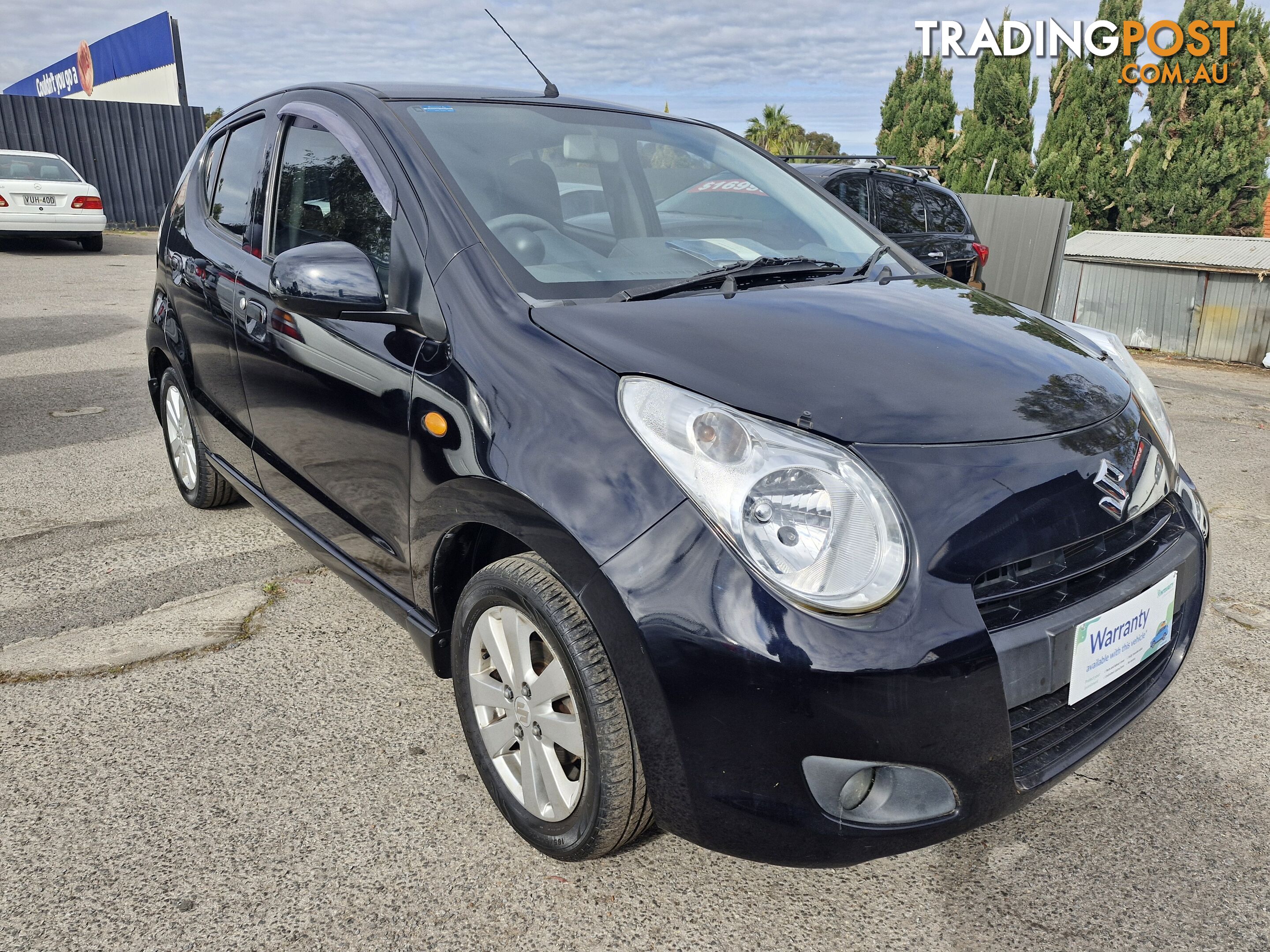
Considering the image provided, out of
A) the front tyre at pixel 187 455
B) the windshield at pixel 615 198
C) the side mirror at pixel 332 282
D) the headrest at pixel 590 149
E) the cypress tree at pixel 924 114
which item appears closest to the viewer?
the side mirror at pixel 332 282

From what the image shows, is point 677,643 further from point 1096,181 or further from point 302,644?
point 1096,181

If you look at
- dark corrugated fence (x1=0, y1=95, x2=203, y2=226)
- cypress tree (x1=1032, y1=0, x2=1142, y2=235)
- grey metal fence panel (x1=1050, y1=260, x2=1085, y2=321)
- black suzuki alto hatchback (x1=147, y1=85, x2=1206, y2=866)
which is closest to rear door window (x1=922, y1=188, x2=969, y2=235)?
grey metal fence panel (x1=1050, y1=260, x2=1085, y2=321)

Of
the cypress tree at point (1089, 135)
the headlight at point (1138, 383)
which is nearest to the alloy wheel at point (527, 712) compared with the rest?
the headlight at point (1138, 383)

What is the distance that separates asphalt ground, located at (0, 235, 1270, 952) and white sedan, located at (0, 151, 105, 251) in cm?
1284

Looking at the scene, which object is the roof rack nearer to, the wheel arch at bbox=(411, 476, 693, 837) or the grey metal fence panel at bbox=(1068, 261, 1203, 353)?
the grey metal fence panel at bbox=(1068, 261, 1203, 353)

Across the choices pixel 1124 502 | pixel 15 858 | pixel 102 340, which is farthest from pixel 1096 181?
pixel 15 858

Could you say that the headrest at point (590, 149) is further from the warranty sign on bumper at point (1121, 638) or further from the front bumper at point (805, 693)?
the warranty sign on bumper at point (1121, 638)

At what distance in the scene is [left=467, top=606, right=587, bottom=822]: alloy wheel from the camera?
1.93 metres

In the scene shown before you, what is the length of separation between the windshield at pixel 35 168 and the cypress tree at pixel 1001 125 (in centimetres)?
1589

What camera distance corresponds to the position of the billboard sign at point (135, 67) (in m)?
22.5

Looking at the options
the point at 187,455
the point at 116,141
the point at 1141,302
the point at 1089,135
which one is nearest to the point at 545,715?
the point at 187,455

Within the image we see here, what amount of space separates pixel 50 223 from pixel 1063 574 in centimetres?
1601

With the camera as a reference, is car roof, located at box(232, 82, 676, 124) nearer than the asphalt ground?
No

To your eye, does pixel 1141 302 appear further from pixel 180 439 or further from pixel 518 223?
pixel 518 223
